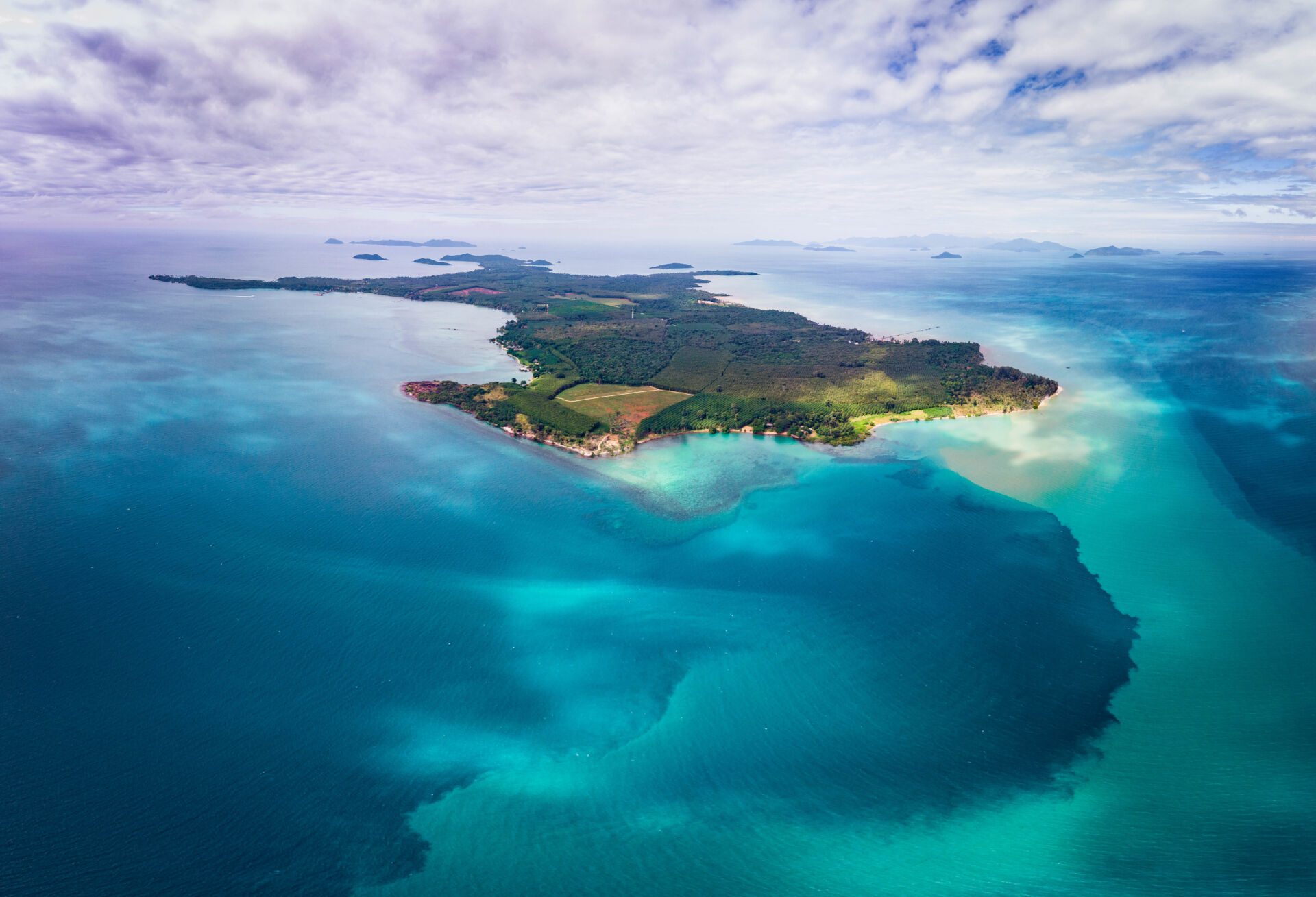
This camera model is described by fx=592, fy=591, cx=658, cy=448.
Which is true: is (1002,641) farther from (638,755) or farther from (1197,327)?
(1197,327)

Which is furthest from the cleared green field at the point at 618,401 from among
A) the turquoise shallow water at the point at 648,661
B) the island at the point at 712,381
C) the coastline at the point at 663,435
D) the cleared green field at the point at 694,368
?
the turquoise shallow water at the point at 648,661

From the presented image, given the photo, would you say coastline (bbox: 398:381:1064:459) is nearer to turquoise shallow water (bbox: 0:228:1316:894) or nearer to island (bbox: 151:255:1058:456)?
island (bbox: 151:255:1058:456)

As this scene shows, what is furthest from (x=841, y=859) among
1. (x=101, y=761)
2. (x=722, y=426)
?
(x=722, y=426)

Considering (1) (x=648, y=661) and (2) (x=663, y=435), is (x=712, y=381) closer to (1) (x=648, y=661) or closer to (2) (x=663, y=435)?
(2) (x=663, y=435)

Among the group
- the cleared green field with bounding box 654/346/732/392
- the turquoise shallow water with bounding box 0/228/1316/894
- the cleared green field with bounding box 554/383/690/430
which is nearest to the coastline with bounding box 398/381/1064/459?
the turquoise shallow water with bounding box 0/228/1316/894

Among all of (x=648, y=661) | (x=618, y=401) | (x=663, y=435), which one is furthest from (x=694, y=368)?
(x=648, y=661)

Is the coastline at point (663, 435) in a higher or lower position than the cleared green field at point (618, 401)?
lower

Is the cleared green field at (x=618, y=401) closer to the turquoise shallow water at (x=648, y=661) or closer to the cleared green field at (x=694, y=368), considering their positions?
the cleared green field at (x=694, y=368)
